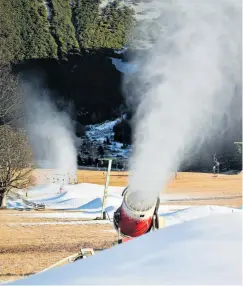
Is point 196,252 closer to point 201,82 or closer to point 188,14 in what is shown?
point 201,82

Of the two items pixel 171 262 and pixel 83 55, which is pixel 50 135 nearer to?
pixel 83 55

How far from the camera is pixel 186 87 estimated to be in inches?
149

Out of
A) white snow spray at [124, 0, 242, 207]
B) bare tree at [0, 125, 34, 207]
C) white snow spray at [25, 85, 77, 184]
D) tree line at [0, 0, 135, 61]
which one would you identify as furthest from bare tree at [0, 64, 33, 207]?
tree line at [0, 0, 135, 61]

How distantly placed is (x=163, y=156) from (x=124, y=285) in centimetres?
178

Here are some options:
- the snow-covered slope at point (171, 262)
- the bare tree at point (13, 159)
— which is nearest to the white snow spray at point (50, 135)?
the bare tree at point (13, 159)

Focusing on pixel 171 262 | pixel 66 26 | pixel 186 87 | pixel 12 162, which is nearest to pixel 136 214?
pixel 186 87

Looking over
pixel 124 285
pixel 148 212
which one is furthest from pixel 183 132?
pixel 124 285

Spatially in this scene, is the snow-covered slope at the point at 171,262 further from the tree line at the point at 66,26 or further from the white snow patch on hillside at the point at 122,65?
the tree line at the point at 66,26

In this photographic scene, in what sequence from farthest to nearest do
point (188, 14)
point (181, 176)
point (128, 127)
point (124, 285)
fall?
1. point (128, 127)
2. point (181, 176)
3. point (188, 14)
4. point (124, 285)

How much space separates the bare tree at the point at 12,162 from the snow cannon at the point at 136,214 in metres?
9.94

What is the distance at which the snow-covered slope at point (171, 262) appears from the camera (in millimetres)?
1946

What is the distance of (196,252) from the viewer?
213 centimetres

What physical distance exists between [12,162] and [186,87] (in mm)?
11189

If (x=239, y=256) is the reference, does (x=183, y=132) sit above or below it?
above
